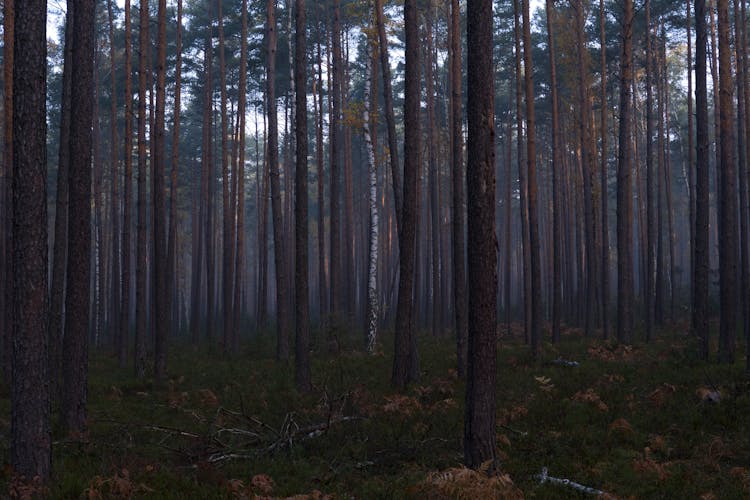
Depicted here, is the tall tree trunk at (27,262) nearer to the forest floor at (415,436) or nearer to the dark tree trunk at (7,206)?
the forest floor at (415,436)

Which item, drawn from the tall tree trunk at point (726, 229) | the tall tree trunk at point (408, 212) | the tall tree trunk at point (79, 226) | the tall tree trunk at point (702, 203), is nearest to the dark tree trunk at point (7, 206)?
the tall tree trunk at point (79, 226)

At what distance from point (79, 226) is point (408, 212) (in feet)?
19.6

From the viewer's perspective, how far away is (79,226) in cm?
991

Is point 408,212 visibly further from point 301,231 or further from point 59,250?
point 59,250

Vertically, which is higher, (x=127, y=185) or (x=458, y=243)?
(x=127, y=185)

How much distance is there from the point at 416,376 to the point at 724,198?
7.54 m

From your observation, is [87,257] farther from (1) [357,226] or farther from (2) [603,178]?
(1) [357,226]

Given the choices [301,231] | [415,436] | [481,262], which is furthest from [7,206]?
[481,262]

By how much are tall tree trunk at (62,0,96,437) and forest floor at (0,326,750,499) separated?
2.54ft

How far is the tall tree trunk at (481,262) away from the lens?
7523mm

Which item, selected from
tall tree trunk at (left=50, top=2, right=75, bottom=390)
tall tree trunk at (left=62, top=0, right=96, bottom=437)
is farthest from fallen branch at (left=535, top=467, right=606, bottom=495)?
tall tree trunk at (left=50, top=2, right=75, bottom=390)

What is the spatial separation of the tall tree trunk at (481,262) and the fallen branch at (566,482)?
0.65m

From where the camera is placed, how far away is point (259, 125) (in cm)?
4378

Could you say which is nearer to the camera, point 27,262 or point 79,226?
point 27,262
